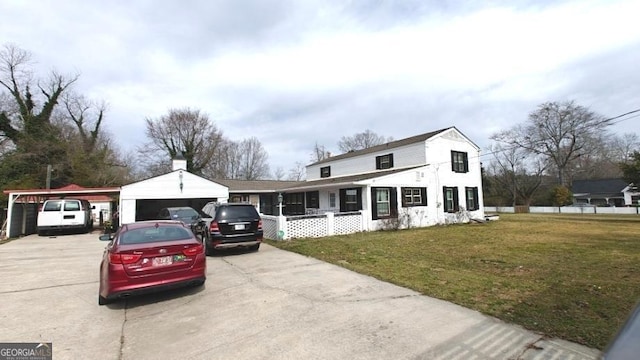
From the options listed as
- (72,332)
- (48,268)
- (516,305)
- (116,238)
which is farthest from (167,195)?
(516,305)

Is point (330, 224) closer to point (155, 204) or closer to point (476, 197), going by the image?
point (476, 197)

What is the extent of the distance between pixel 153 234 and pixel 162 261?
0.84 m

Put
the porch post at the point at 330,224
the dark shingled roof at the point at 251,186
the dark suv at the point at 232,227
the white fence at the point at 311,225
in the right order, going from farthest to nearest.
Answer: the dark shingled roof at the point at 251,186 → the porch post at the point at 330,224 → the white fence at the point at 311,225 → the dark suv at the point at 232,227

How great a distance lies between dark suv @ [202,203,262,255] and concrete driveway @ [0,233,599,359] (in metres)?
2.47

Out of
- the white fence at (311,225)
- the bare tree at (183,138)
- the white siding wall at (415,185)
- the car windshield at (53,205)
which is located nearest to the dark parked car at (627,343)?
the white fence at (311,225)

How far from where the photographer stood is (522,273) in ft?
23.3

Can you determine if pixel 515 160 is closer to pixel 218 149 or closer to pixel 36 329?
pixel 218 149

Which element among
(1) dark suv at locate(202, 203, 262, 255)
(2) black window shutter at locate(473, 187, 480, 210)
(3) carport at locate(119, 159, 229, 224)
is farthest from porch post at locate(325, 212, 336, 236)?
(2) black window shutter at locate(473, 187, 480, 210)

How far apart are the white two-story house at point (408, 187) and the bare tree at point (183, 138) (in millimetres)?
16693

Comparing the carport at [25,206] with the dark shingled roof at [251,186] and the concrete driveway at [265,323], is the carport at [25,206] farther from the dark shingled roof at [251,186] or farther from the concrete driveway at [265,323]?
the concrete driveway at [265,323]

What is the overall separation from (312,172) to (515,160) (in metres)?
32.7

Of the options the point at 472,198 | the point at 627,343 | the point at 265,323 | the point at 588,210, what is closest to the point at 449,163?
the point at 472,198

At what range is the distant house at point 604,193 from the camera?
134 ft

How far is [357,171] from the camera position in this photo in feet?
80.4
